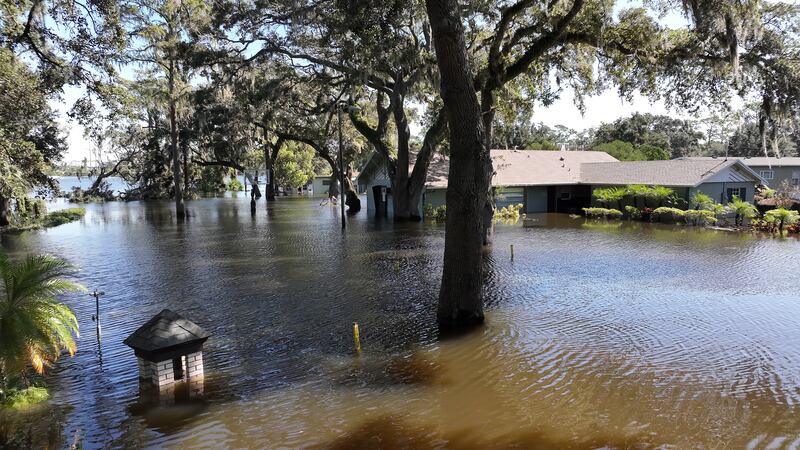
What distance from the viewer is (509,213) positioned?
108 ft

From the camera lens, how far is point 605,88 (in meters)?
21.1

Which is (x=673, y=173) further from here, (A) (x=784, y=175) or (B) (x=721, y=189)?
(A) (x=784, y=175)

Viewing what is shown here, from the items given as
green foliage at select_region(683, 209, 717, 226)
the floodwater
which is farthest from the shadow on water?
green foliage at select_region(683, 209, 717, 226)

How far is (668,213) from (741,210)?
3574mm

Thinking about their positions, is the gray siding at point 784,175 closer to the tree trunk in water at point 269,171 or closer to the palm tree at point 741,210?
the palm tree at point 741,210

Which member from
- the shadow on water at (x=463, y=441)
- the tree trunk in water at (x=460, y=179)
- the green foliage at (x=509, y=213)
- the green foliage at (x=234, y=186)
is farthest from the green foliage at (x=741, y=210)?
the green foliage at (x=234, y=186)

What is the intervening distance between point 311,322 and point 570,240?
14824 millimetres

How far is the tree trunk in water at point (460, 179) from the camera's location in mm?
10227

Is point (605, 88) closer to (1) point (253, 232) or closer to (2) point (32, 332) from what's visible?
(1) point (253, 232)

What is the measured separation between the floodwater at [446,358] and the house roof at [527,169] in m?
16.3

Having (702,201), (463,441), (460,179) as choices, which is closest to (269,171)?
(702,201)

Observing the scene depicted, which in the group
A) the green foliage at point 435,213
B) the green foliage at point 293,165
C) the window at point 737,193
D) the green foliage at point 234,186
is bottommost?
the green foliage at point 435,213

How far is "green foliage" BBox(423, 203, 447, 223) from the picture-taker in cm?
3144

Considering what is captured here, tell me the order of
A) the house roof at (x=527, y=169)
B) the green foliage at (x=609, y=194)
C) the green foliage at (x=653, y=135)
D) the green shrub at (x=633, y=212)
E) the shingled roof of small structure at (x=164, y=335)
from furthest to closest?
the green foliage at (x=653, y=135) < the house roof at (x=527, y=169) < the green foliage at (x=609, y=194) < the green shrub at (x=633, y=212) < the shingled roof of small structure at (x=164, y=335)
